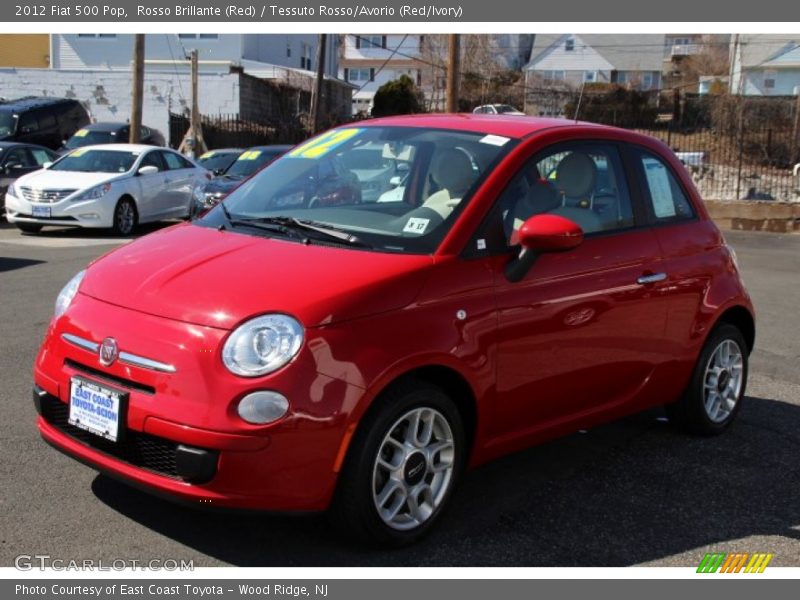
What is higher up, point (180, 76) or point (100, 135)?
point (180, 76)

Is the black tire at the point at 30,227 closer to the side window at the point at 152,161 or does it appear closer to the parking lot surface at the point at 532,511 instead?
the side window at the point at 152,161

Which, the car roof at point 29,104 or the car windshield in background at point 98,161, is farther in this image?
the car roof at point 29,104

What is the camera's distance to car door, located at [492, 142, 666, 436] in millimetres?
4262

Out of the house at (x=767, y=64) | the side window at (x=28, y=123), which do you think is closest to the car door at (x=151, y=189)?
the side window at (x=28, y=123)

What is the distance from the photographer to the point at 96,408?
3.70 m

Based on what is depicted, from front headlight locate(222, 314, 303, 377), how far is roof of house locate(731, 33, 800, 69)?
53528mm

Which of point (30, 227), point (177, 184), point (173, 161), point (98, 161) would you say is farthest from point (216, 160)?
point (30, 227)

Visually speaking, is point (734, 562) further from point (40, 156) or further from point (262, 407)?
point (40, 156)

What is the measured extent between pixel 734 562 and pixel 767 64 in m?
55.2

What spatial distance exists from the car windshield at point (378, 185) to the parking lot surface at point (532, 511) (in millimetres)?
1311

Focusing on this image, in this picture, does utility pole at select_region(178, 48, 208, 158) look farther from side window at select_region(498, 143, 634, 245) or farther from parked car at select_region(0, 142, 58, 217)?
side window at select_region(498, 143, 634, 245)

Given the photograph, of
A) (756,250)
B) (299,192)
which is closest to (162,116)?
(756,250)

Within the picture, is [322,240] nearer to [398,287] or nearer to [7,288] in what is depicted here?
[398,287]

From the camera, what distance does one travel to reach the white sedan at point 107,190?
14.4 m
